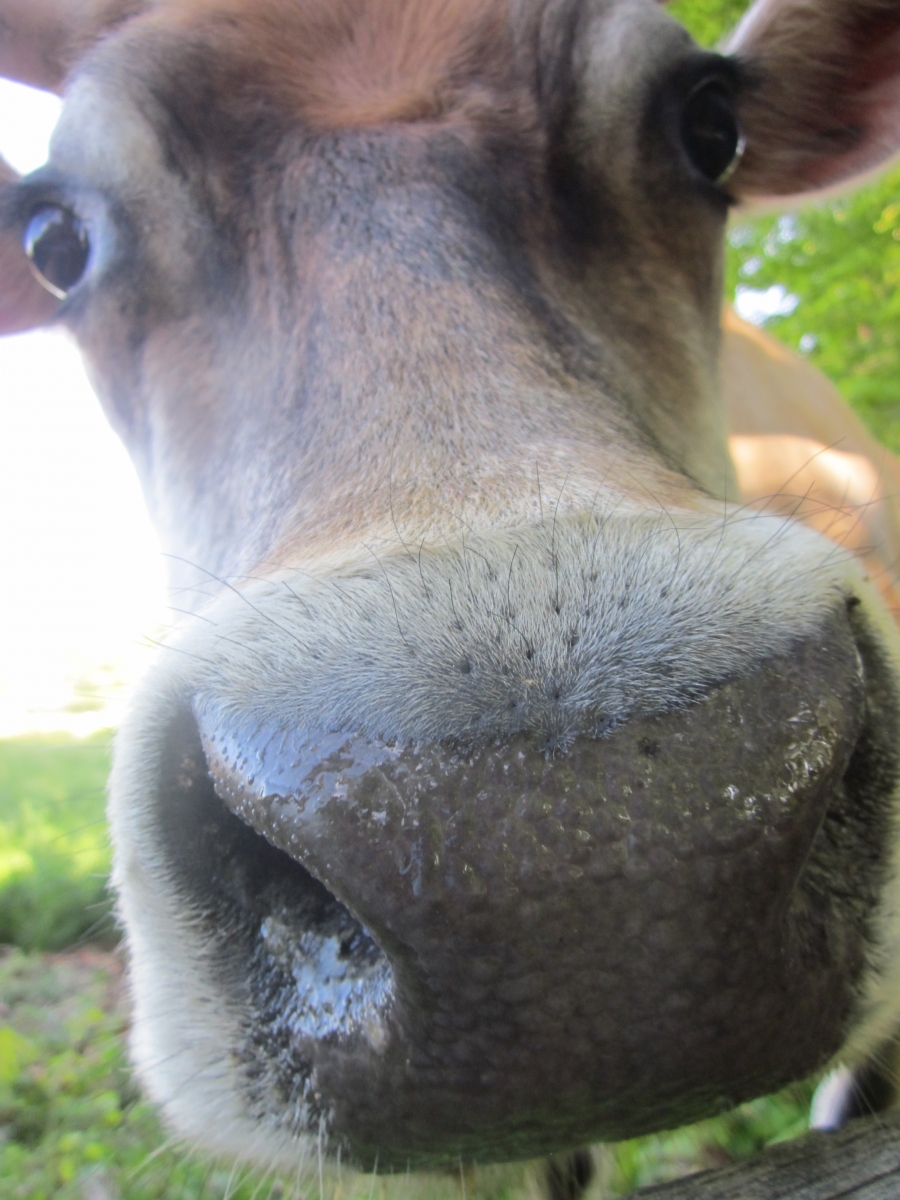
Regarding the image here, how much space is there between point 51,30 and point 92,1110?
3.36 meters

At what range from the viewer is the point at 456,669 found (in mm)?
1091

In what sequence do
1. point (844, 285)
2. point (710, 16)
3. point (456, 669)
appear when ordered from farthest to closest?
point (844, 285) → point (710, 16) → point (456, 669)

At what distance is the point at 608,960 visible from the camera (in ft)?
3.23

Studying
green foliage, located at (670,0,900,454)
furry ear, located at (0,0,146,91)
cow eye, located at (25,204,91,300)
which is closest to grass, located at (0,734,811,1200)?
cow eye, located at (25,204,91,300)

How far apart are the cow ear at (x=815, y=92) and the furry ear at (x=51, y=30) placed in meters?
1.69

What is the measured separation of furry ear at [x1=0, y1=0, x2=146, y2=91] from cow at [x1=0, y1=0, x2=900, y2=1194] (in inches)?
19.2

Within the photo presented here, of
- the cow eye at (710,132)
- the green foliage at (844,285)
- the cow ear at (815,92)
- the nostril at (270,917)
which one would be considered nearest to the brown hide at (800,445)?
the cow ear at (815,92)

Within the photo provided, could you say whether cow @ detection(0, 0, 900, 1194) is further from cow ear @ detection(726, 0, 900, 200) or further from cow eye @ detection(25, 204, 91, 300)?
cow ear @ detection(726, 0, 900, 200)

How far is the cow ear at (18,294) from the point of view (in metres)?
2.79

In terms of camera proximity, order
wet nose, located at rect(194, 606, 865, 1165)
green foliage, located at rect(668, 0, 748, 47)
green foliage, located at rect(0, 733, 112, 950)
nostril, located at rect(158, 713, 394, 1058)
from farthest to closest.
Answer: green foliage, located at rect(668, 0, 748, 47), green foliage, located at rect(0, 733, 112, 950), nostril, located at rect(158, 713, 394, 1058), wet nose, located at rect(194, 606, 865, 1165)

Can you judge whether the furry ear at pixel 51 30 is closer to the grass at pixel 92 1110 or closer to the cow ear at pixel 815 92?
the cow ear at pixel 815 92

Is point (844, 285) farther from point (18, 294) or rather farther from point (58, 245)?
point (58, 245)

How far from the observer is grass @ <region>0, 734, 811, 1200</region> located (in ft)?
4.93

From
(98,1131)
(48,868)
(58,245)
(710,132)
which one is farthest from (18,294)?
→ (48,868)
